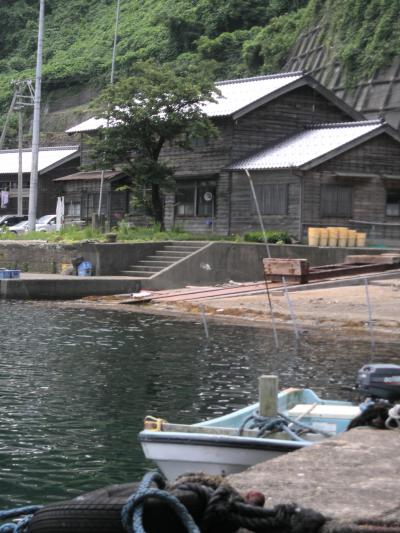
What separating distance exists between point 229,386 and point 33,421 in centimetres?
395

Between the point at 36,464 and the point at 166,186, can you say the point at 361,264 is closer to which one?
the point at 166,186

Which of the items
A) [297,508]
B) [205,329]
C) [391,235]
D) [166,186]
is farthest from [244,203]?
[297,508]

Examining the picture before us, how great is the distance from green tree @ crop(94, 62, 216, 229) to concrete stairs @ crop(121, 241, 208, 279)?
150 inches

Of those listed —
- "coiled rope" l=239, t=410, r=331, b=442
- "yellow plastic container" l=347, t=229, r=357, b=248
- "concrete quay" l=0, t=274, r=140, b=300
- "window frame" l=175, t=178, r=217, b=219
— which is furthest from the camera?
"window frame" l=175, t=178, r=217, b=219

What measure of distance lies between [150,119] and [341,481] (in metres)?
31.3

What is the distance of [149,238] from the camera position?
36.8 m

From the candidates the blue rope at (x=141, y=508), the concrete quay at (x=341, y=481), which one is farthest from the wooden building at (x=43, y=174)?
the blue rope at (x=141, y=508)

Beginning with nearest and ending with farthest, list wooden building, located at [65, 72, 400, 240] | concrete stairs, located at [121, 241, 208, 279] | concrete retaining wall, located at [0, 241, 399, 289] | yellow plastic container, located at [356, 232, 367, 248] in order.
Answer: concrete retaining wall, located at [0, 241, 399, 289], concrete stairs, located at [121, 241, 208, 279], yellow plastic container, located at [356, 232, 367, 248], wooden building, located at [65, 72, 400, 240]

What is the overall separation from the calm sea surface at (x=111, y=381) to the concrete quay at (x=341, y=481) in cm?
278

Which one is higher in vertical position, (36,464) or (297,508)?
(297,508)

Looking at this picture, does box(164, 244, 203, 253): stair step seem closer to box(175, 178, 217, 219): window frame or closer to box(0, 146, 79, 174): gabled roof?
box(175, 178, 217, 219): window frame

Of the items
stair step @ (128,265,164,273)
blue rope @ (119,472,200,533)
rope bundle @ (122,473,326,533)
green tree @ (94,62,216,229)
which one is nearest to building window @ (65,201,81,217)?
green tree @ (94,62,216,229)

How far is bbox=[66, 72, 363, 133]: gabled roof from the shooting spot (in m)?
39.8

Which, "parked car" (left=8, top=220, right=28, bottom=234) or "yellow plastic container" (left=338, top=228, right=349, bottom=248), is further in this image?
"parked car" (left=8, top=220, right=28, bottom=234)
